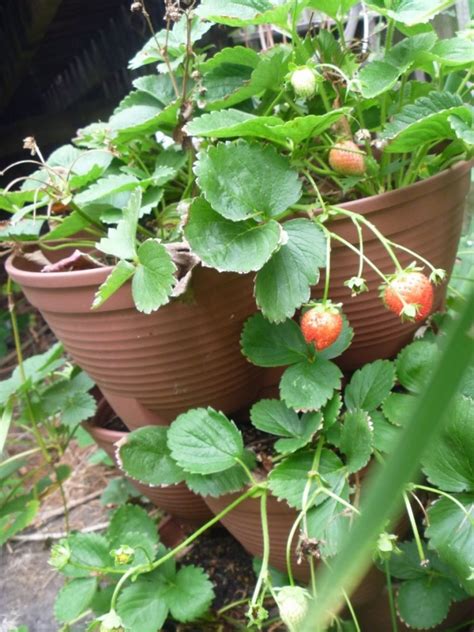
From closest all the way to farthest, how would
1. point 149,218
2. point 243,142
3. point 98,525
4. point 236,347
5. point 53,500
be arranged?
point 243,142 < point 236,347 < point 149,218 < point 98,525 < point 53,500

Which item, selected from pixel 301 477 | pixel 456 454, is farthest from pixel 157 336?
pixel 456 454

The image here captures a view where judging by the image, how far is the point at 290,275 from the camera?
1.69ft

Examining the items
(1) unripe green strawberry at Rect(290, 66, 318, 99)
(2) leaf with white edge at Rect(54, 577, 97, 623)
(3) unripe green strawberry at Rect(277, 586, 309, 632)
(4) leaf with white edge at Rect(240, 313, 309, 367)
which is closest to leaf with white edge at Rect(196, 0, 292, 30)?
(1) unripe green strawberry at Rect(290, 66, 318, 99)

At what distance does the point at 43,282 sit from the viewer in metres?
0.59

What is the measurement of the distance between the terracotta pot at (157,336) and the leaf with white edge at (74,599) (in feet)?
0.69

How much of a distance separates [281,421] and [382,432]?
96 mm

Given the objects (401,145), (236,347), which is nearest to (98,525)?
(236,347)

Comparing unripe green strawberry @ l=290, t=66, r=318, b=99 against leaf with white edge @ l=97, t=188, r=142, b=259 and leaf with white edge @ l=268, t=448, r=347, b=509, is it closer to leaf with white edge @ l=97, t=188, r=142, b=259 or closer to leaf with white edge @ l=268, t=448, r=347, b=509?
leaf with white edge @ l=97, t=188, r=142, b=259

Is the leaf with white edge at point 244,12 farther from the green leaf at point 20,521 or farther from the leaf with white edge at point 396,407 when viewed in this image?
the green leaf at point 20,521

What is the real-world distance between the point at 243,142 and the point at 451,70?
25 centimetres

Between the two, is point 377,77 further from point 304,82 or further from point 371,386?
point 371,386

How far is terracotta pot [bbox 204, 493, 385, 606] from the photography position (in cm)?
62

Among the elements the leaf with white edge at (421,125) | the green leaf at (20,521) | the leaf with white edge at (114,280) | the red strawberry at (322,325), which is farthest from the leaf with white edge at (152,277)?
the green leaf at (20,521)

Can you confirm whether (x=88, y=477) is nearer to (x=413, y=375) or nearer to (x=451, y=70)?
(x=413, y=375)
